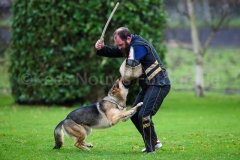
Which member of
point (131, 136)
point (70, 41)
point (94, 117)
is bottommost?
point (131, 136)

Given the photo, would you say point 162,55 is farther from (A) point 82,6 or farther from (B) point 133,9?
(A) point 82,6

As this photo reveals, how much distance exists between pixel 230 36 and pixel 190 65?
7231 mm

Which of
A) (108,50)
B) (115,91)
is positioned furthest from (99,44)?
(115,91)

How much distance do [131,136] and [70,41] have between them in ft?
25.1

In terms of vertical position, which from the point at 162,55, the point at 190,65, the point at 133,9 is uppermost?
the point at 133,9

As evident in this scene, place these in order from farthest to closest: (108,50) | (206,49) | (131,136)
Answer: (206,49), (131,136), (108,50)

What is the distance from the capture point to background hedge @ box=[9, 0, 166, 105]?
18734 millimetres

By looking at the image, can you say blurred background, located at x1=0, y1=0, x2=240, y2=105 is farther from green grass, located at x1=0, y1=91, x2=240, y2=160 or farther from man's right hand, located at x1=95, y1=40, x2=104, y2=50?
man's right hand, located at x1=95, y1=40, x2=104, y2=50

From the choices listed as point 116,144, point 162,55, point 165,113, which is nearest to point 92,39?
point 162,55

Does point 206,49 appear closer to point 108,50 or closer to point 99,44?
point 108,50

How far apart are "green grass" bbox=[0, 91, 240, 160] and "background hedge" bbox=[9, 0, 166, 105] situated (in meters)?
1.11

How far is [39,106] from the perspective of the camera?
20016 millimetres

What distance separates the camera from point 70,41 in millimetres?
19188

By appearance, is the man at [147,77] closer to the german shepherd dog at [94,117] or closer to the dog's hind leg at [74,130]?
the german shepherd dog at [94,117]
